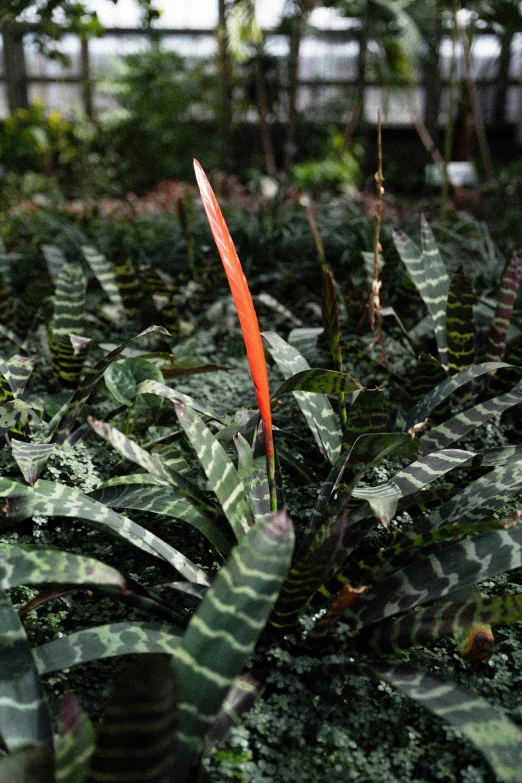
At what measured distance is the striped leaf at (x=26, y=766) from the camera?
66cm

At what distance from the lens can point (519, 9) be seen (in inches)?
309

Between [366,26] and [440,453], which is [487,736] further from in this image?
[366,26]

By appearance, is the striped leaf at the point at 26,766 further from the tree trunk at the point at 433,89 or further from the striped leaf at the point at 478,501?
the tree trunk at the point at 433,89

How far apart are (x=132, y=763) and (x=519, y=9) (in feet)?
30.5

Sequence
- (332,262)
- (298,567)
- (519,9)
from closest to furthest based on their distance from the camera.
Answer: (298,567)
(332,262)
(519,9)

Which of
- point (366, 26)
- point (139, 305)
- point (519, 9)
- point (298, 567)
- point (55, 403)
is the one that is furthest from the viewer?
point (366, 26)

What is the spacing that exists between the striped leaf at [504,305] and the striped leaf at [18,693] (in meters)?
1.31

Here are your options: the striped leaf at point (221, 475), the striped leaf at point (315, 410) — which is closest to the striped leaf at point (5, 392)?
the striped leaf at point (221, 475)

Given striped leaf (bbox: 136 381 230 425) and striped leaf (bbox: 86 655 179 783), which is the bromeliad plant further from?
striped leaf (bbox: 86 655 179 783)

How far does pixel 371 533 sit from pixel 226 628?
0.51m

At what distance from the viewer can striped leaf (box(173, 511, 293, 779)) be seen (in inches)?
28.4

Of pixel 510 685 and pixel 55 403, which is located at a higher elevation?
pixel 55 403

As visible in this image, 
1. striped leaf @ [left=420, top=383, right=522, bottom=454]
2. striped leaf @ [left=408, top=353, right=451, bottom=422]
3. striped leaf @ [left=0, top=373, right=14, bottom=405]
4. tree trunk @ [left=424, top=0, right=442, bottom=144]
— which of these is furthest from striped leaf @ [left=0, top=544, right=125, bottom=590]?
tree trunk @ [left=424, top=0, right=442, bottom=144]

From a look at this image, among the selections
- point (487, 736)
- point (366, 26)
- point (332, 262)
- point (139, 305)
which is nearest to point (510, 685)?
point (487, 736)
